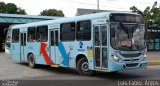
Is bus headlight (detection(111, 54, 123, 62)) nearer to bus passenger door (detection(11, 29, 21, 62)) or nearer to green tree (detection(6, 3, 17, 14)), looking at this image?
bus passenger door (detection(11, 29, 21, 62))

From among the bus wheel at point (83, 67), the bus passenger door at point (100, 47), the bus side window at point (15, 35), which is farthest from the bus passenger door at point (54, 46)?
the bus side window at point (15, 35)

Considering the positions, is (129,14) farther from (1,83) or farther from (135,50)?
(1,83)

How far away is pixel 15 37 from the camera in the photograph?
2342 centimetres

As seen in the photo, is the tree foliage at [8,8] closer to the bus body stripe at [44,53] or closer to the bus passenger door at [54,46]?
the bus body stripe at [44,53]

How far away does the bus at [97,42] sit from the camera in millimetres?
14156

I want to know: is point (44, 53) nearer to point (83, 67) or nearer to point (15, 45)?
point (83, 67)

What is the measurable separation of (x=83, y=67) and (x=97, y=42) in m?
1.63

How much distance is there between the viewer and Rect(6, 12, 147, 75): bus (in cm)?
1416

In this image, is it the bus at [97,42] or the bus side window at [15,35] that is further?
the bus side window at [15,35]

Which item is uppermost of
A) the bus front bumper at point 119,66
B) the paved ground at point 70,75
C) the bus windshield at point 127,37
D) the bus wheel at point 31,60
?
the bus windshield at point 127,37

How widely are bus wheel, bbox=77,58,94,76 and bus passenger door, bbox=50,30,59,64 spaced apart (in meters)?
2.04

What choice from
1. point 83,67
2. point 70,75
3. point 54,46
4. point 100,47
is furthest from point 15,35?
point 100,47

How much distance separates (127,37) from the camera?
14.4 metres

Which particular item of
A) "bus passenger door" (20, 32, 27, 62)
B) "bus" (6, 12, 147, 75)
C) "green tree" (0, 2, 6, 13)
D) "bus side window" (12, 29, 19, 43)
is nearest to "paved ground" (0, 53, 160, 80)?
"bus" (6, 12, 147, 75)
